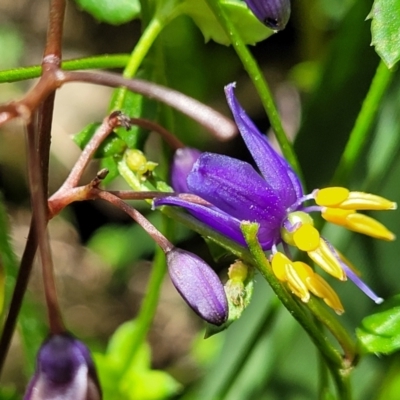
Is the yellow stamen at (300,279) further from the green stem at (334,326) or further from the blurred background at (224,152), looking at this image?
the blurred background at (224,152)

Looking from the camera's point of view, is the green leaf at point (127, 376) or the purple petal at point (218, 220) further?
the green leaf at point (127, 376)

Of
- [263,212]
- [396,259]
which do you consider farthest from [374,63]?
[263,212]

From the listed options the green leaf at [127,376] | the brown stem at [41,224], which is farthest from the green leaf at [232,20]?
the green leaf at [127,376]

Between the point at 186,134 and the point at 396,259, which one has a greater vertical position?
the point at 186,134

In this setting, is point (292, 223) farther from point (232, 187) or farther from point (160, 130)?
Answer: point (160, 130)

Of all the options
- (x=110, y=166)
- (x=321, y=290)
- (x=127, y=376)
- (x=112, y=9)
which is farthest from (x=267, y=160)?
(x=127, y=376)

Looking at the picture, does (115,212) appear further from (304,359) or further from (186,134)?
(304,359)

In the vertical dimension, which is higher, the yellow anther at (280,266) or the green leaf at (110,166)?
the green leaf at (110,166)

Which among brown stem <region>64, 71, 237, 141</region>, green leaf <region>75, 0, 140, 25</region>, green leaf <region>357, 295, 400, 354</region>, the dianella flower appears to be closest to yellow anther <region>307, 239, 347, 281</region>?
the dianella flower
